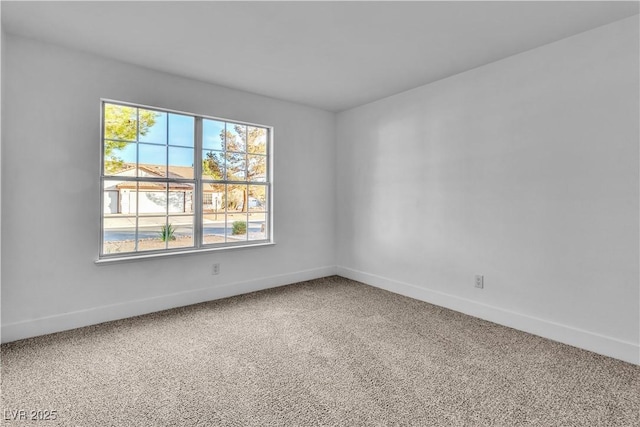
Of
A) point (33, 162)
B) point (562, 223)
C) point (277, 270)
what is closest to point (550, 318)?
point (562, 223)

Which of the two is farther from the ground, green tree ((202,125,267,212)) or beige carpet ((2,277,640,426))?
green tree ((202,125,267,212))

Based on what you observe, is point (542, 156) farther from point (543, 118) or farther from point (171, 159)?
point (171, 159)

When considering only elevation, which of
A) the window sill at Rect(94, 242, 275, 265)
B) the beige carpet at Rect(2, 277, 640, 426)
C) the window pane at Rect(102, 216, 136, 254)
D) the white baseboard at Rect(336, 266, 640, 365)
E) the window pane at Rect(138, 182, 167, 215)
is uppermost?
the window pane at Rect(138, 182, 167, 215)

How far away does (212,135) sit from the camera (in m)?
3.82

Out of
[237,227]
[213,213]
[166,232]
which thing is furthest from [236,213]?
[166,232]

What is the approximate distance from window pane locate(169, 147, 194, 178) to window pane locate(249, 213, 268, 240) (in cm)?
95

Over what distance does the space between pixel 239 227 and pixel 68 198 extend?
1.74 m

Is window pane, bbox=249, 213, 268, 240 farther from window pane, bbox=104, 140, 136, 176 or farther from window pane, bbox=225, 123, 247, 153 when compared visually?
window pane, bbox=104, 140, 136, 176

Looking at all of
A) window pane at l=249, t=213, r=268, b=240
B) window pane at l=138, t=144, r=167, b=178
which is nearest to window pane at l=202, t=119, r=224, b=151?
window pane at l=138, t=144, r=167, b=178

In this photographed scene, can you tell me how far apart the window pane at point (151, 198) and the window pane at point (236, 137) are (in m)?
0.94

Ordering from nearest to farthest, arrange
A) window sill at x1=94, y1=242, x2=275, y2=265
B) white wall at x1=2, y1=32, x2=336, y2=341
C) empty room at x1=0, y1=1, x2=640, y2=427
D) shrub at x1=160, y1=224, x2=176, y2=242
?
1. empty room at x1=0, y1=1, x2=640, y2=427
2. white wall at x1=2, y1=32, x2=336, y2=341
3. window sill at x1=94, y1=242, x2=275, y2=265
4. shrub at x1=160, y1=224, x2=176, y2=242

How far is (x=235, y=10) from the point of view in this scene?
2.28m

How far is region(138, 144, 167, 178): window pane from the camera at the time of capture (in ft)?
10.9

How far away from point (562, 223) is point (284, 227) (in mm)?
3023
